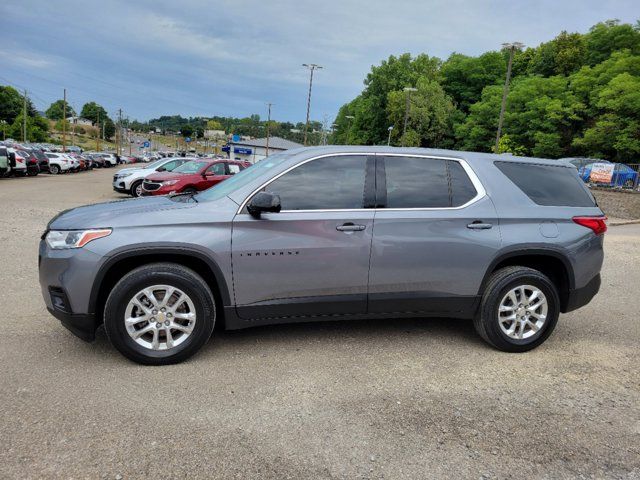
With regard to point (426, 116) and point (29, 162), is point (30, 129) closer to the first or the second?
point (426, 116)

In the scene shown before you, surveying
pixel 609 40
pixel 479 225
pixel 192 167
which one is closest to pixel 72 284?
pixel 479 225

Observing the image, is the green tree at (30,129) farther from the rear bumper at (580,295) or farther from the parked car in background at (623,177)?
the rear bumper at (580,295)

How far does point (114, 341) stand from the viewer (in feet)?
11.8

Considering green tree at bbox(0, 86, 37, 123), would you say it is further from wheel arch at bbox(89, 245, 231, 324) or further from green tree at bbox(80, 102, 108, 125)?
wheel arch at bbox(89, 245, 231, 324)

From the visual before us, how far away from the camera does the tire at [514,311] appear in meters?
4.22

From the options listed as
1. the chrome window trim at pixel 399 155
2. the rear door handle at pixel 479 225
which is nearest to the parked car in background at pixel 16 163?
the chrome window trim at pixel 399 155

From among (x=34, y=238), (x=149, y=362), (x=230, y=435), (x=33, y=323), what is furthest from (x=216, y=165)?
(x=230, y=435)

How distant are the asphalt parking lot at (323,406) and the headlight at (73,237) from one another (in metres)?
0.93

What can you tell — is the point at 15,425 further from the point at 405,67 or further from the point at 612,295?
the point at 405,67

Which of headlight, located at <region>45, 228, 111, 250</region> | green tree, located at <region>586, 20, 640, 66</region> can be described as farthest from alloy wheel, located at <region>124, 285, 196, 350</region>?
green tree, located at <region>586, 20, 640, 66</region>

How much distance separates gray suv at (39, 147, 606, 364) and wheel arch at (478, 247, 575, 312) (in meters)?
0.01

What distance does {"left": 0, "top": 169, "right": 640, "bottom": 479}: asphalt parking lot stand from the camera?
105 inches

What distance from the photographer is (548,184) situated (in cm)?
451

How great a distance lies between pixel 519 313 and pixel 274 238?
91.0 inches
